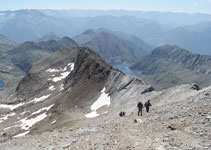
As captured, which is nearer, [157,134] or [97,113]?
[157,134]

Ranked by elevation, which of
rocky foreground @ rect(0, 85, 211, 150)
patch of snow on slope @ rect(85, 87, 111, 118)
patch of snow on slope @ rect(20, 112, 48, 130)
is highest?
patch of snow on slope @ rect(85, 87, 111, 118)

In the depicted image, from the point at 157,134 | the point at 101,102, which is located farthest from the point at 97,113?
the point at 157,134

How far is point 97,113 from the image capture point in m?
65.3

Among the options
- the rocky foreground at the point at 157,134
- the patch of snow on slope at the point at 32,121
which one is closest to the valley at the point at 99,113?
the rocky foreground at the point at 157,134

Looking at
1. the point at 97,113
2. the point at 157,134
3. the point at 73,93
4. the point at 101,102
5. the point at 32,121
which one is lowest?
the point at 32,121

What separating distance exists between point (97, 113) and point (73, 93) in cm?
3136

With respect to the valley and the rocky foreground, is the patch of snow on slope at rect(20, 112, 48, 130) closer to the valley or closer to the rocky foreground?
the valley

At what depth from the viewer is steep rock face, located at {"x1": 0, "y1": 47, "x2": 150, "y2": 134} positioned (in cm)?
6994

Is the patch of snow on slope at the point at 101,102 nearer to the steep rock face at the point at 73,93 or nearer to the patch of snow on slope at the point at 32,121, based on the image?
the steep rock face at the point at 73,93

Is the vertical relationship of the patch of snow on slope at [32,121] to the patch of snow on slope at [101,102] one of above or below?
below

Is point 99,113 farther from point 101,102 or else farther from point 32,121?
point 32,121

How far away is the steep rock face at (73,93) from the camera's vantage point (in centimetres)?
6994

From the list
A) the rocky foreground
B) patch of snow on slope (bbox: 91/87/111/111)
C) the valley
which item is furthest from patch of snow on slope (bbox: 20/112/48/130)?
the rocky foreground

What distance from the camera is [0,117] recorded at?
103562 mm
